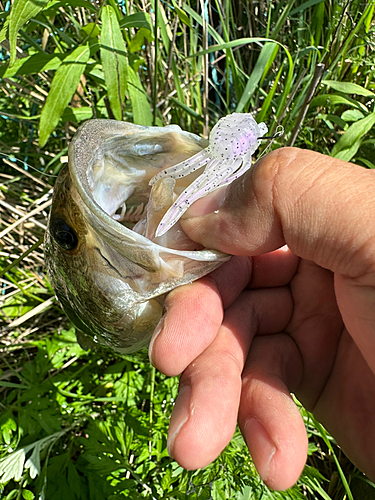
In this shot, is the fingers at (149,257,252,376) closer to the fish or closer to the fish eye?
the fish

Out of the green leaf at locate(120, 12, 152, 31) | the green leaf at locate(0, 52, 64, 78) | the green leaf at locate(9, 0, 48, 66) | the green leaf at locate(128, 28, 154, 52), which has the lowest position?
the green leaf at locate(0, 52, 64, 78)

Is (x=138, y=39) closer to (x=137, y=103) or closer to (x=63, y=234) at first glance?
(x=137, y=103)

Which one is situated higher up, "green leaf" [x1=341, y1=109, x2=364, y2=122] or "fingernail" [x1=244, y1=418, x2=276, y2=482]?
"green leaf" [x1=341, y1=109, x2=364, y2=122]

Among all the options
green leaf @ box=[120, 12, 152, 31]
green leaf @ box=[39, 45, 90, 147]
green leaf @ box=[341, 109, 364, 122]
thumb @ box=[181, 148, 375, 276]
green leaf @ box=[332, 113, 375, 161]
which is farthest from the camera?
green leaf @ box=[341, 109, 364, 122]

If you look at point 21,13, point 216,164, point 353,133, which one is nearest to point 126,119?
point 21,13

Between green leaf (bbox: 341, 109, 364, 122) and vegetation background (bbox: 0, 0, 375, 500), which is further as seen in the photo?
green leaf (bbox: 341, 109, 364, 122)

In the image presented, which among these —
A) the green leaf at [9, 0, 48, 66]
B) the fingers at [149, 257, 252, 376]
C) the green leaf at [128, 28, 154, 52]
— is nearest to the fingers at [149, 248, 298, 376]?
the fingers at [149, 257, 252, 376]

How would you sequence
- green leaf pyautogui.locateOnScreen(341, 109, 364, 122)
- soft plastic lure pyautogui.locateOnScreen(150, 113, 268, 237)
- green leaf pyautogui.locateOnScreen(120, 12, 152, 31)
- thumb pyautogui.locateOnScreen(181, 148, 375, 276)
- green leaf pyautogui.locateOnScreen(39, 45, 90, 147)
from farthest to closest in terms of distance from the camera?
green leaf pyautogui.locateOnScreen(341, 109, 364, 122)
green leaf pyautogui.locateOnScreen(120, 12, 152, 31)
green leaf pyautogui.locateOnScreen(39, 45, 90, 147)
soft plastic lure pyautogui.locateOnScreen(150, 113, 268, 237)
thumb pyautogui.locateOnScreen(181, 148, 375, 276)

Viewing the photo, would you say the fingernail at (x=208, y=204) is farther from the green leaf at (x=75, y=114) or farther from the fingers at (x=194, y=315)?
the green leaf at (x=75, y=114)
